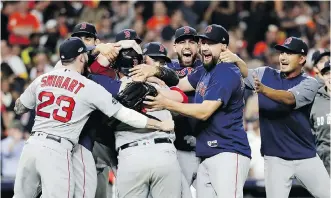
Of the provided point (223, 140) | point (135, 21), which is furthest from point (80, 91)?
point (135, 21)

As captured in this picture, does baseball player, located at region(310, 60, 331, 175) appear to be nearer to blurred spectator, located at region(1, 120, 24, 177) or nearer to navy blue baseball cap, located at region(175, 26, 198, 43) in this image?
navy blue baseball cap, located at region(175, 26, 198, 43)

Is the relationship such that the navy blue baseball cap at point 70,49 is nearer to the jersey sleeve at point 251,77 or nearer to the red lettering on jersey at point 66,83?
the red lettering on jersey at point 66,83

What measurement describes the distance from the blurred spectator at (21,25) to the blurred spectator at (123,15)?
1.69 metres

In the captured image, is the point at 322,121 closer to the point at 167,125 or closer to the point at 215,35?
the point at 215,35

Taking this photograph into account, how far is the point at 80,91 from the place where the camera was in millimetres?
6895

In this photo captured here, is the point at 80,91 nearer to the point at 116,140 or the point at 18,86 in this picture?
the point at 116,140

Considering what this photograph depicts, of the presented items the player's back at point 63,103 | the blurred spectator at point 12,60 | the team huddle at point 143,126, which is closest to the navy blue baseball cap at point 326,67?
the team huddle at point 143,126

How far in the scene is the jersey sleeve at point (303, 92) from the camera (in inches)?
296

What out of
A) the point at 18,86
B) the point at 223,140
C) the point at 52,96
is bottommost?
the point at 18,86

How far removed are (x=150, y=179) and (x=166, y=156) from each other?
0.26 m

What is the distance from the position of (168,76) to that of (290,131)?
1.50 meters

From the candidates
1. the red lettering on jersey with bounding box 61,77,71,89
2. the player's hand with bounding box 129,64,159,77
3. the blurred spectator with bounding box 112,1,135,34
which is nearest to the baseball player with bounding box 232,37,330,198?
the player's hand with bounding box 129,64,159,77

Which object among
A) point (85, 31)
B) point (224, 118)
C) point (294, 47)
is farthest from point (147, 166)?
point (294, 47)

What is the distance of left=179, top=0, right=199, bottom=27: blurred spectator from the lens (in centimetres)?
1570
